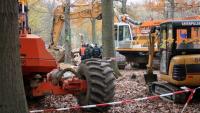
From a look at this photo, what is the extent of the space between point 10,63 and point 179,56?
621 cm

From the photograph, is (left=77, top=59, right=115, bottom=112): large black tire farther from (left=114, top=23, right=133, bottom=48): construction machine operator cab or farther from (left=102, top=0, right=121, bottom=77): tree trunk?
(left=114, top=23, right=133, bottom=48): construction machine operator cab

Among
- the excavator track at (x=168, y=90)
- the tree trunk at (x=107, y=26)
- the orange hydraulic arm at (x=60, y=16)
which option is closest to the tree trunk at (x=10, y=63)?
the excavator track at (x=168, y=90)

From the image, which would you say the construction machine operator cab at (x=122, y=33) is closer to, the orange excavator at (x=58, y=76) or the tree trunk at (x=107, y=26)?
the tree trunk at (x=107, y=26)

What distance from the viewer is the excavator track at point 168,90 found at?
11453 millimetres

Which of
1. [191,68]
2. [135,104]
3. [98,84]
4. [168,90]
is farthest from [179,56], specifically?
[98,84]

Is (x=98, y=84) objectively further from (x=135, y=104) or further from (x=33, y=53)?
(x=135, y=104)

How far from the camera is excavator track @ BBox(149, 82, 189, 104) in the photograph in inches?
451

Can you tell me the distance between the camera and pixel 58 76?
10.1m

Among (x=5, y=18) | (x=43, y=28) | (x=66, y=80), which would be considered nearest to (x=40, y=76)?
(x=66, y=80)

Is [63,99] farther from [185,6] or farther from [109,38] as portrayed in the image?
[185,6]

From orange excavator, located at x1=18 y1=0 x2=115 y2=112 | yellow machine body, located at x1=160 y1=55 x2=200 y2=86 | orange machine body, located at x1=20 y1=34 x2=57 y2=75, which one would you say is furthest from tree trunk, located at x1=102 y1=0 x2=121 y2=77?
orange machine body, located at x1=20 y1=34 x2=57 y2=75

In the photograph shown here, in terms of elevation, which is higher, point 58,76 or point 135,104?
point 58,76

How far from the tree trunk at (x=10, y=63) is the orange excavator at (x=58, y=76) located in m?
3.09

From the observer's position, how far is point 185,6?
32.6 meters
